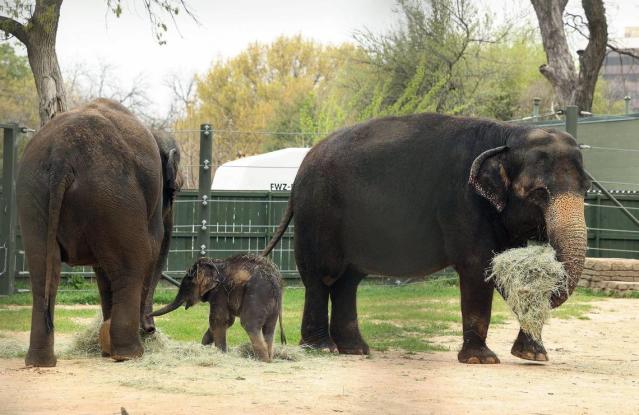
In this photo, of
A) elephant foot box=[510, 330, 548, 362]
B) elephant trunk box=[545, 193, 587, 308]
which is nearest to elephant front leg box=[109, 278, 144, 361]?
elephant trunk box=[545, 193, 587, 308]

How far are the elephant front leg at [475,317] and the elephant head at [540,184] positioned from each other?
0.55 meters

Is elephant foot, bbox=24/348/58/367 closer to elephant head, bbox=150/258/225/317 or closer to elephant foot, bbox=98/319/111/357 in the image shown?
elephant foot, bbox=98/319/111/357

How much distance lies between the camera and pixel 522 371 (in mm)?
7957

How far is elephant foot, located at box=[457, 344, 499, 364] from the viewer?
27.5ft

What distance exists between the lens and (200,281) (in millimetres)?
8320

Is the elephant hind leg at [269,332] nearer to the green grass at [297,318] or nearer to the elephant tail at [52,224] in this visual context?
the green grass at [297,318]

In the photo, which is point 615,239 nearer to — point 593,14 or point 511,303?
point 593,14

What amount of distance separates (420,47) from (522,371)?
6184mm

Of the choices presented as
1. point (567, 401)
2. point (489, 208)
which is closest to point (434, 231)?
point (489, 208)

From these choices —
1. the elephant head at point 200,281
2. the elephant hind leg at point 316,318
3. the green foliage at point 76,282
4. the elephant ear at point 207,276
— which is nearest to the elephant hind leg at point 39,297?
the elephant head at point 200,281

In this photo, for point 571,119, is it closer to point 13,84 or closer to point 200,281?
point 200,281

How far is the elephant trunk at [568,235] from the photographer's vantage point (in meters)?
8.01

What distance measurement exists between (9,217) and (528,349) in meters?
8.38

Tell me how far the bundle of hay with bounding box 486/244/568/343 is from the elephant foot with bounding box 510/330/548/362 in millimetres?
522
